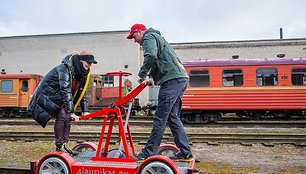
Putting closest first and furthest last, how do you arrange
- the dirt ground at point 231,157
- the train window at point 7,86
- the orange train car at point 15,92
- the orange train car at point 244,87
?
the dirt ground at point 231,157, the orange train car at point 244,87, the orange train car at point 15,92, the train window at point 7,86

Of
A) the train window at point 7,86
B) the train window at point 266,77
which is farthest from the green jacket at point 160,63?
the train window at point 7,86

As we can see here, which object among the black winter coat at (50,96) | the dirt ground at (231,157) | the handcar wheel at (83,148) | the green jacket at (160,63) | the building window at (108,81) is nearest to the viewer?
the green jacket at (160,63)

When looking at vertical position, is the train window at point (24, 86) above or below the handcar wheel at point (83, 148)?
above

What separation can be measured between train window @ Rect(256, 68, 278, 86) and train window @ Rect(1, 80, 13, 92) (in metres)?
13.4

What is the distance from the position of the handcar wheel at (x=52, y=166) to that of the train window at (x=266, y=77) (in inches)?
440

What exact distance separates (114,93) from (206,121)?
21.1 feet

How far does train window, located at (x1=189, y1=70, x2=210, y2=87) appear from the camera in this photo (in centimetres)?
1349

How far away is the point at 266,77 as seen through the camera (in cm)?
1335

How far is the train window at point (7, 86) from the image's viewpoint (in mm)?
17919

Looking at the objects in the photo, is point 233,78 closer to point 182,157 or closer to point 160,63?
point 182,157

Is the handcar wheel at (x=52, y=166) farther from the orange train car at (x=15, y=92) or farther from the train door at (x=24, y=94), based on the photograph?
the train door at (x=24, y=94)

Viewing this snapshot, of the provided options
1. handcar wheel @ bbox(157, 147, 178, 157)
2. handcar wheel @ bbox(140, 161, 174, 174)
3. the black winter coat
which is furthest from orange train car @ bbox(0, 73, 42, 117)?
handcar wheel @ bbox(140, 161, 174, 174)

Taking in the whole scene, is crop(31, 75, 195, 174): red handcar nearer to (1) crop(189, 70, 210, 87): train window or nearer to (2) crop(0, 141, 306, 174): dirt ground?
(2) crop(0, 141, 306, 174): dirt ground

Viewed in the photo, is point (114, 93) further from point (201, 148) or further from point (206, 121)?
point (201, 148)
